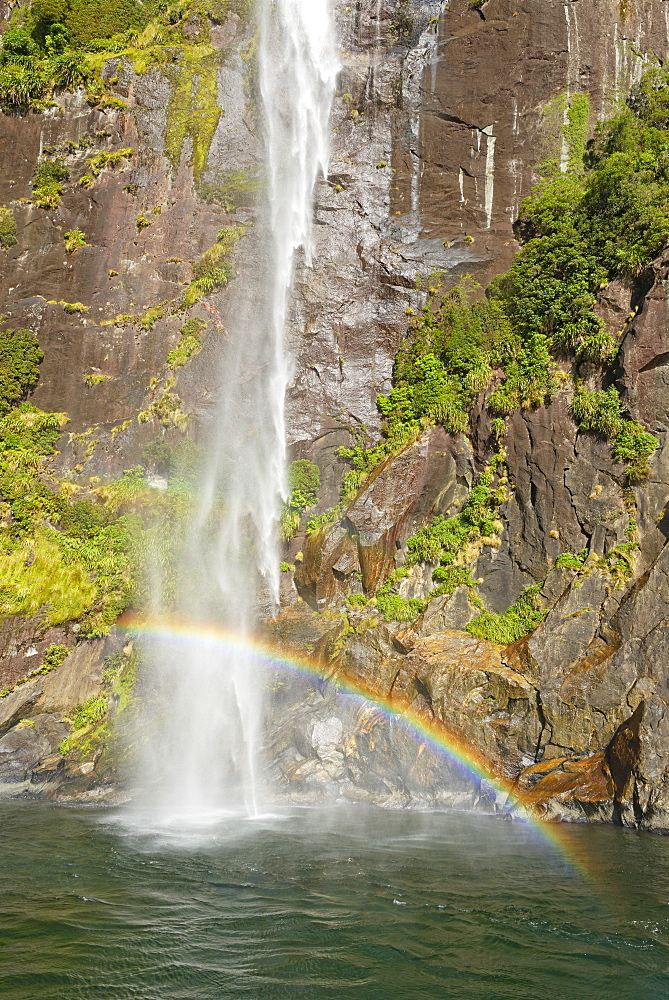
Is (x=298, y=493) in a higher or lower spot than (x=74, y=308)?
lower

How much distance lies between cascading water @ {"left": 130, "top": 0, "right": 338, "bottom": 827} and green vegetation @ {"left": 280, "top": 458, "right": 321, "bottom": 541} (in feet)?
1.31

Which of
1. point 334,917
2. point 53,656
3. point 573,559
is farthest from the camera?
point 53,656

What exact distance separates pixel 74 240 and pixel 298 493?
14902 mm

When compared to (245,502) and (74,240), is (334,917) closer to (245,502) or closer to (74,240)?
(245,502)

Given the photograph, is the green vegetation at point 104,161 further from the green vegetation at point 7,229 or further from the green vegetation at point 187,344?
the green vegetation at point 187,344

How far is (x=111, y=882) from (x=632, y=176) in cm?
2193

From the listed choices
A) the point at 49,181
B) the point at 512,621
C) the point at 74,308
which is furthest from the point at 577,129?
the point at 49,181

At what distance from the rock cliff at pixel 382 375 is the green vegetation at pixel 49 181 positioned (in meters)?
0.43

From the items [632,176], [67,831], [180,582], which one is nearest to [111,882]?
[67,831]

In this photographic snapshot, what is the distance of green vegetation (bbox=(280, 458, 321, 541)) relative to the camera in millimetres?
22812

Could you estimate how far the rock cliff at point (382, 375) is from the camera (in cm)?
1505

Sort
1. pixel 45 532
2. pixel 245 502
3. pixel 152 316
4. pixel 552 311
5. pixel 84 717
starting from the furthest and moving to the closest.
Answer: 1. pixel 152 316
2. pixel 245 502
3. pixel 45 532
4. pixel 552 311
5. pixel 84 717

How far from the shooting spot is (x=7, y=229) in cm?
2827

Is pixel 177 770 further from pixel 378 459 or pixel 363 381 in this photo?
pixel 363 381
